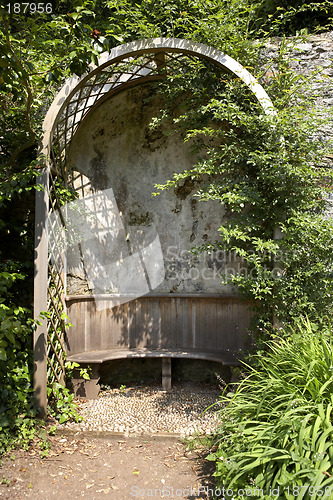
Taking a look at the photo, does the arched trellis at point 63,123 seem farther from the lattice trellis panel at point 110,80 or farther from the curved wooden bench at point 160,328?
the curved wooden bench at point 160,328

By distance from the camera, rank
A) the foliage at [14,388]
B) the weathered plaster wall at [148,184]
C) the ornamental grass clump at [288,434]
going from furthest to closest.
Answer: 1. the weathered plaster wall at [148,184]
2. the foliage at [14,388]
3. the ornamental grass clump at [288,434]

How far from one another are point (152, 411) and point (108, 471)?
107 cm

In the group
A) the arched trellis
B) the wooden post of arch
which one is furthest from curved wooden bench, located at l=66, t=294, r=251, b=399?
the wooden post of arch

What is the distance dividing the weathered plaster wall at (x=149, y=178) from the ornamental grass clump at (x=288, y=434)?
2514 millimetres

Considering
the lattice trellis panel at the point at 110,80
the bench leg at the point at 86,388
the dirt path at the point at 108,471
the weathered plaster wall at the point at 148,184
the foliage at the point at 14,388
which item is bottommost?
the dirt path at the point at 108,471

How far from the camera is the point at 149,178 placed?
530cm

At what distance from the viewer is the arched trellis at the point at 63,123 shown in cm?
359

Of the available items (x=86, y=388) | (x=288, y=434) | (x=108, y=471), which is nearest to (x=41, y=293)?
(x=86, y=388)

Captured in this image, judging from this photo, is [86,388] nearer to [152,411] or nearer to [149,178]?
[152,411]

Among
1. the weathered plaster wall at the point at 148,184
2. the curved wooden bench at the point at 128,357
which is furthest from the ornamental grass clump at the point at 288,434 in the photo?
the weathered plaster wall at the point at 148,184

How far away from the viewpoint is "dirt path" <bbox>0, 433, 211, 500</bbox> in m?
2.66

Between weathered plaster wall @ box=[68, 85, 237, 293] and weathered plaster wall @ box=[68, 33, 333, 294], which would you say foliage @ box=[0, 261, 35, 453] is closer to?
weathered plaster wall @ box=[68, 33, 333, 294]

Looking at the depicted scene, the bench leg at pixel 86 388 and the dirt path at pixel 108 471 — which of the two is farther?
the bench leg at pixel 86 388

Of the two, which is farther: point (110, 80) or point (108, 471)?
point (110, 80)
